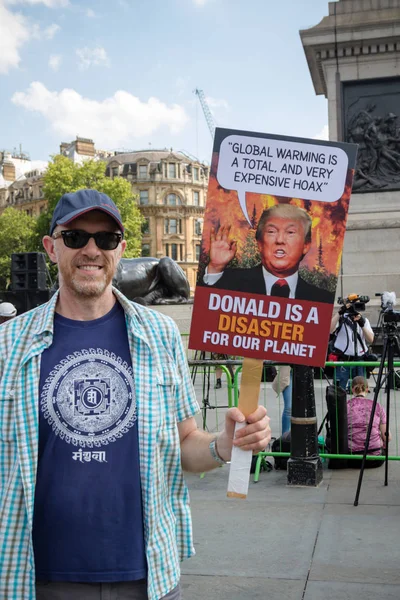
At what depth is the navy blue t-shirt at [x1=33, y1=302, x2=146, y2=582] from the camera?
2.38 meters

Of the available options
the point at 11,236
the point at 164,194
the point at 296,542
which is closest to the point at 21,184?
the point at 164,194

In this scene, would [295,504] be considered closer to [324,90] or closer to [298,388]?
[298,388]

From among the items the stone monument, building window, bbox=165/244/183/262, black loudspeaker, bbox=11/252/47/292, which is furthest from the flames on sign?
building window, bbox=165/244/183/262

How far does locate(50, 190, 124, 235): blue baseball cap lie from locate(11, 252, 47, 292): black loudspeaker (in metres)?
15.1

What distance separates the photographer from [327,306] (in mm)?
2791

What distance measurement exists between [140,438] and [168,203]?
10083 cm

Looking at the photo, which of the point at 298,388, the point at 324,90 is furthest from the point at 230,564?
the point at 324,90

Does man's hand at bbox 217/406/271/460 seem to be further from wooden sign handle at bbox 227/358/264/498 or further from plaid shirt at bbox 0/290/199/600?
plaid shirt at bbox 0/290/199/600

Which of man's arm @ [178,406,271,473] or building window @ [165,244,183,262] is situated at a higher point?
building window @ [165,244,183,262]

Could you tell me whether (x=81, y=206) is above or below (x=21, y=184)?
below

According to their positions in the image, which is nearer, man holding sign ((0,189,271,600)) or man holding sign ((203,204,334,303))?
man holding sign ((0,189,271,600))

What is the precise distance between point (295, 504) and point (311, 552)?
4.30ft

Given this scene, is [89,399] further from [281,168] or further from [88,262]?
[281,168]

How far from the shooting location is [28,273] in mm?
17578
